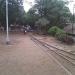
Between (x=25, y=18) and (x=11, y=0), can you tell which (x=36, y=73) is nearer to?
(x=11, y=0)

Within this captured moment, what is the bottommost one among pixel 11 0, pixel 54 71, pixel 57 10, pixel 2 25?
pixel 54 71

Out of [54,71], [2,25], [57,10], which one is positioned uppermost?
[57,10]

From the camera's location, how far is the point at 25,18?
63375 mm

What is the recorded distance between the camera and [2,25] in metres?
58.7

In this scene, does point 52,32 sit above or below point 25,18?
below

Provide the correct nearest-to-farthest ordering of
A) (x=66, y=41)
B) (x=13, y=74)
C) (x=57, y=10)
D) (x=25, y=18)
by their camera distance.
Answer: (x=13, y=74), (x=66, y=41), (x=57, y=10), (x=25, y=18)

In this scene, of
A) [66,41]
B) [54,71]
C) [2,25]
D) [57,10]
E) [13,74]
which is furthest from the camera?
[2,25]

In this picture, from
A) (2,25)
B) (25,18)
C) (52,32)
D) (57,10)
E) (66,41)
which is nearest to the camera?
(66,41)

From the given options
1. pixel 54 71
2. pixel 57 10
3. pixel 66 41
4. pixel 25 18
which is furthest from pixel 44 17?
pixel 54 71

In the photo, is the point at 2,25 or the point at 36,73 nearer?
the point at 36,73

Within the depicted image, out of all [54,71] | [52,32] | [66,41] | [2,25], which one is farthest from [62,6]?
[54,71]

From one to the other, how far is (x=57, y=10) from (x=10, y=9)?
44.0 ft

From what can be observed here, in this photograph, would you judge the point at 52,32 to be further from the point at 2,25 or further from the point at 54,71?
the point at 54,71

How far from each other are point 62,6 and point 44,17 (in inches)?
231
